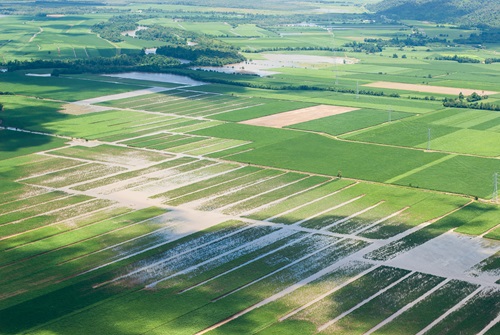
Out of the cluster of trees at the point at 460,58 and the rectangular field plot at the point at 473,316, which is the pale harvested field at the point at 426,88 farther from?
the rectangular field plot at the point at 473,316

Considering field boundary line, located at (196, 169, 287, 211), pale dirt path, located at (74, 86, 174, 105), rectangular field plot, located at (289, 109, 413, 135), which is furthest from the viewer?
pale dirt path, located at (74, 86, 174, 105)

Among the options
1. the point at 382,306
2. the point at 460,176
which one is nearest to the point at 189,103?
the point at 460,176

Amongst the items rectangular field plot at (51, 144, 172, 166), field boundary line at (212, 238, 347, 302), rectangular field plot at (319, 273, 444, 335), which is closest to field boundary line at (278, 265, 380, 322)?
rectangular field plot at (319, 273, 444, 335)

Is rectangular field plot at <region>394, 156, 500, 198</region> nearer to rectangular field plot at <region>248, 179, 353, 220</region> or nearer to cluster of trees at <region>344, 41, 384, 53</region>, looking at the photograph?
rectangular field plot at <region>248, 179, 353, 220</region>

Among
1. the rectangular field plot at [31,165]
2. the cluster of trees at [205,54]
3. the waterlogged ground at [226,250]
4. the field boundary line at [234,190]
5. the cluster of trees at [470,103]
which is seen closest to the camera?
the waterlogged ground at [226,250]

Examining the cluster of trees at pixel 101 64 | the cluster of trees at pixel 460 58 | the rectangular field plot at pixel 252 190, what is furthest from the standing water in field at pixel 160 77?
the rectangular field plot at pixel 252 190
